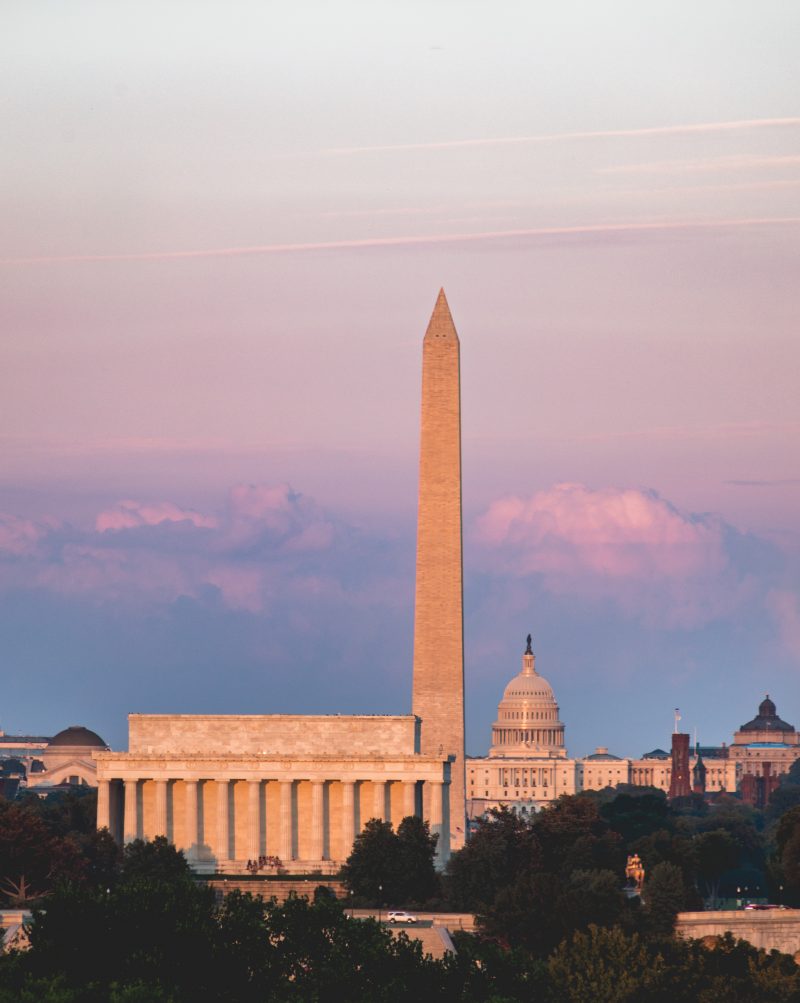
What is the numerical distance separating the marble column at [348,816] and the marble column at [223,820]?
5.35 meters

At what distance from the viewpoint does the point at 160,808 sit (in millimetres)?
150625

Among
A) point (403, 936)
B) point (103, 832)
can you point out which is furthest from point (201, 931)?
point (103, 832)

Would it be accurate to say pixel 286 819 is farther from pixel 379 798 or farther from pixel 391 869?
pixel 391 869

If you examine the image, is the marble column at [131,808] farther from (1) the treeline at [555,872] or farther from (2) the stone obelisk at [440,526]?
(1) the treeline at [555,872]

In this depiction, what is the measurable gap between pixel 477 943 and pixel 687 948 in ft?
25.9

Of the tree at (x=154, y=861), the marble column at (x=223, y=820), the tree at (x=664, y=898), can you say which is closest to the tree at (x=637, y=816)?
the marble column at (x=223, y=820)

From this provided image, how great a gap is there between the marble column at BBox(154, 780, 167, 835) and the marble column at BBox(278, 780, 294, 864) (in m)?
5.51

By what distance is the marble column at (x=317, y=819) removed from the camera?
14950 cm

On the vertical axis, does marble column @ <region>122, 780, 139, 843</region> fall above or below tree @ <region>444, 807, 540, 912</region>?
above

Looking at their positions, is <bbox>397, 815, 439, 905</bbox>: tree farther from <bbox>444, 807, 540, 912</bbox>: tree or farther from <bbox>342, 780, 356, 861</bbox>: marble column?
<bbox>342, 780, 356, 861</bbox>: marble column

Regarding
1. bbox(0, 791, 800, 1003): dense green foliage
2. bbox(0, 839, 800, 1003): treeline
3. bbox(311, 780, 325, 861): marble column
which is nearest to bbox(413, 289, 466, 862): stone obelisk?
bbox(311, 780, 325, 861): marble column

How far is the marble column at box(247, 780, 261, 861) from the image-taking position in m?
150

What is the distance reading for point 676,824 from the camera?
584 feet

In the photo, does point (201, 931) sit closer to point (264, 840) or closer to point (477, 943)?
point (477, 943)
